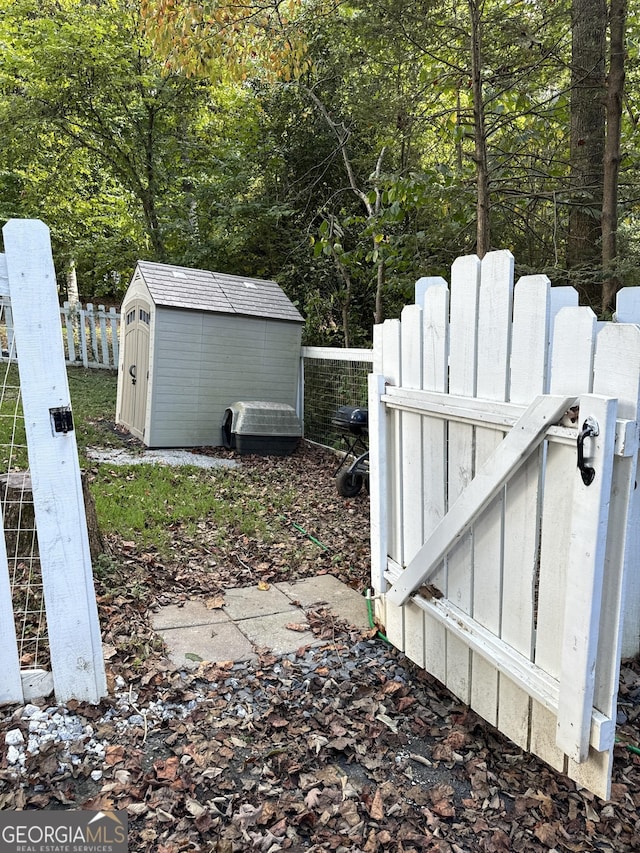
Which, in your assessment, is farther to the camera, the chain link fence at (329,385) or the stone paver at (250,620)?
the chain link fence at (329,385)

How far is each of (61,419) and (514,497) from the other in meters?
1.66

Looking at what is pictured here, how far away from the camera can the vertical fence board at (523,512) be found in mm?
1891

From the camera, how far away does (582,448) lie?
166 centimetres

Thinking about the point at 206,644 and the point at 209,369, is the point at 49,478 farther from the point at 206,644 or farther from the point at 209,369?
the point at 209,369

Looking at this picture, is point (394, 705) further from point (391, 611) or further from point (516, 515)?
point (516, 515)

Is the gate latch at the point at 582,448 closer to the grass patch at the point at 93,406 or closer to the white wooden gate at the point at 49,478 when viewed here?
the white wooden gate at the point at 49,478

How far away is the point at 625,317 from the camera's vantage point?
8.84 ft

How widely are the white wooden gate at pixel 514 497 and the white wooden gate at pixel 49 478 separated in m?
1.43

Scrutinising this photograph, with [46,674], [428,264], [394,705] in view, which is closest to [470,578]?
[394,705]

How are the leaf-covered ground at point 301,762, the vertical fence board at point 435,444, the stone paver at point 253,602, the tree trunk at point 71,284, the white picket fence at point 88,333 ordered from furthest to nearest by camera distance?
1. the tree trunk at point 71,284
2. the white picket fence at point 88,333
3. the stone paver at point 253,602
4. the vertical fence board at point 435,444
5. the leaf-covered ground at point 301,762

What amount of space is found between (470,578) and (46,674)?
67.7 inches

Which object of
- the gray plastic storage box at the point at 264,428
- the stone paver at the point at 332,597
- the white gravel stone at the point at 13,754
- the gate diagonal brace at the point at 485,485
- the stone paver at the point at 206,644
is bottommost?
the stone paver at the point at 332,597

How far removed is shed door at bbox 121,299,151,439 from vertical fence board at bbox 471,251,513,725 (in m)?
6.11

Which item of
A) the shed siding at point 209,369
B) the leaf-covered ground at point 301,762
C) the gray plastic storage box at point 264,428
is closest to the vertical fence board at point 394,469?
the leaf-covered ground at point 301,762
